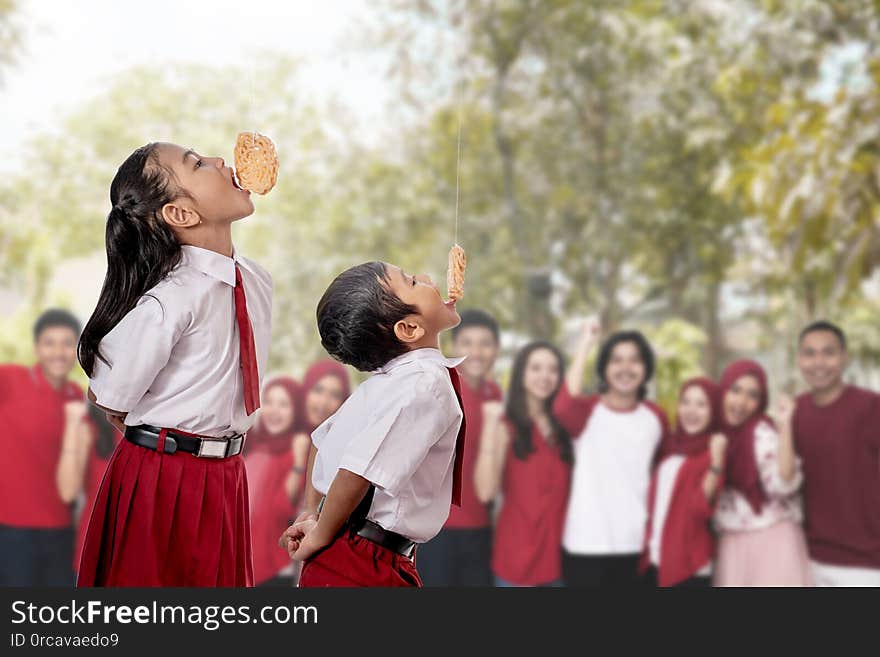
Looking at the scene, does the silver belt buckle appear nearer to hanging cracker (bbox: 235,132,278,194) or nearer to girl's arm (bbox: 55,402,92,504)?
hanging cracker (bbox: 235,132,278,194)

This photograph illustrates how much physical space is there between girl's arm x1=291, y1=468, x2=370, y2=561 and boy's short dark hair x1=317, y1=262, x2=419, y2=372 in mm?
225

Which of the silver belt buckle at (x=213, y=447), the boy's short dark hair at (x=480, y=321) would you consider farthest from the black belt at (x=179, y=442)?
the boy's short dark hair at (x=480, y=321)

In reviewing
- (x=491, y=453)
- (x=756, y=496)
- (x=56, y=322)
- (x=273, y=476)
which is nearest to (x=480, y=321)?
(x=491, y=453)

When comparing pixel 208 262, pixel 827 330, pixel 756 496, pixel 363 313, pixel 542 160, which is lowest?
pixel 756 496

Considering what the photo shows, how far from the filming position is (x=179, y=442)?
1.98 metres

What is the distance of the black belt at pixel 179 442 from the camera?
1971 millimetres

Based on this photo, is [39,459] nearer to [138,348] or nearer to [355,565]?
[138,348]

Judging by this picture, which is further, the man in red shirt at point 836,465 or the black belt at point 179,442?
the man in red shirt at point 836,465

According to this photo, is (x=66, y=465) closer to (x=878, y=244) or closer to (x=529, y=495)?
(x=529, y=495)

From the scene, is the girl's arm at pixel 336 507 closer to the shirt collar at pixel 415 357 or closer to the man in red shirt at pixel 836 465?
the shirt collar at pixel 415 357

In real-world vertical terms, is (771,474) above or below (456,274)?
below

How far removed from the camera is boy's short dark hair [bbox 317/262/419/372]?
1.84 metres

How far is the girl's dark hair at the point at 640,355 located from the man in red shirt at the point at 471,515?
1.60 ft

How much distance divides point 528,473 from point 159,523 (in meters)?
3.22
